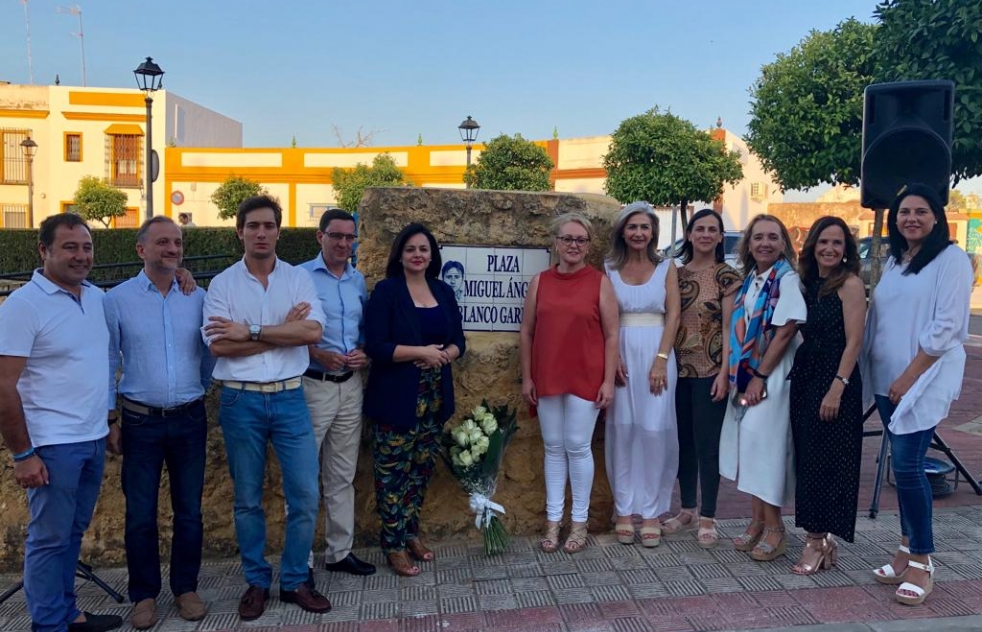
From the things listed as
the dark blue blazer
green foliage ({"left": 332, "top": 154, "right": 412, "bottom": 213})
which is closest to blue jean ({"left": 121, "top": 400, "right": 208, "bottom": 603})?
the dark blue blazer

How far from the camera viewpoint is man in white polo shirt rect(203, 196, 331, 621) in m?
3.48

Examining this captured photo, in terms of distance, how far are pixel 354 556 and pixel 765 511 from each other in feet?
7.19

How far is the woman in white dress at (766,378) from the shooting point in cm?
411

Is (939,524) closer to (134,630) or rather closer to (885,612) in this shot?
(885,612)

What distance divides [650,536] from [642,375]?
2.94ft

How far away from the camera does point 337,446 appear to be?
3980 millimetres

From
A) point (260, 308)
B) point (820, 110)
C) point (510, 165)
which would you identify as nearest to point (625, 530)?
point (260, 308)

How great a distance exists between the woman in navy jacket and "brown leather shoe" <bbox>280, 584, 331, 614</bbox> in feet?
1.66

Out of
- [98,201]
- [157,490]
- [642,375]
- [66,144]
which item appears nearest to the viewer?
[157,490]

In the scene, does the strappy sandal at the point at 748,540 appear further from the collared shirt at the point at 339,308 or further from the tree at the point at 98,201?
the tree at the point at 98,201

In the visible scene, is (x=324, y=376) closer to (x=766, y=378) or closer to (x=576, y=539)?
(x=576, y=539)

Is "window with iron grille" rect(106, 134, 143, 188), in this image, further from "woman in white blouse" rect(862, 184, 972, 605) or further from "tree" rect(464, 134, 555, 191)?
"woman in white blouse" rect(862, 184, 972, 605)

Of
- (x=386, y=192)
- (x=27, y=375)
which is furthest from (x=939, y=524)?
(x=27, y=375)

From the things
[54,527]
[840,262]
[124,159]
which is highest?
[124,159]
